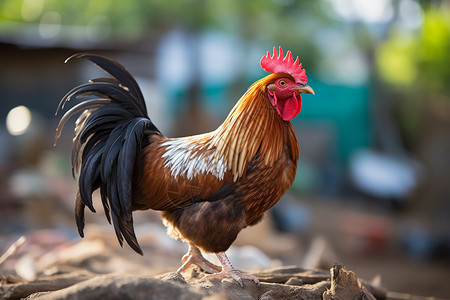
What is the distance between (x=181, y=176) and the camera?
3.02 metres

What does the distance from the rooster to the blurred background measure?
217 cm

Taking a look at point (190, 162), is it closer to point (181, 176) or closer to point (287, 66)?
point (181, 176)

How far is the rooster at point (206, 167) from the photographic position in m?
2.94

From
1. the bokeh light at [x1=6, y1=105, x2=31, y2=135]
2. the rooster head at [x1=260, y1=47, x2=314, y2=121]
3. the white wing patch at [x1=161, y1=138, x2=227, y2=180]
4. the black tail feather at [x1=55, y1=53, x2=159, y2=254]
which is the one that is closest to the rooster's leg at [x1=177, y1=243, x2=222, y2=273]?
the black tail feather at [x1=55, y1=53, x2=159, y2=254]

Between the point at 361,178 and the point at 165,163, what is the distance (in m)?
11.8

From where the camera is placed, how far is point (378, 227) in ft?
33.2

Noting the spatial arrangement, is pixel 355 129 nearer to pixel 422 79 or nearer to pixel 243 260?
pixel 422 79

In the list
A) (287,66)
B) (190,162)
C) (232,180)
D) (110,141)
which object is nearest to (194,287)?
(232,180)

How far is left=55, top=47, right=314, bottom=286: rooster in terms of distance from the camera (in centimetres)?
294

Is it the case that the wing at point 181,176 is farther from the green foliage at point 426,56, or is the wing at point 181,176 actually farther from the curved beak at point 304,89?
the green foliage at point 426,56

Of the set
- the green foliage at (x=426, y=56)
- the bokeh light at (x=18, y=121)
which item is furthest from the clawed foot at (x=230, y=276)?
the green foliage at (x=426, y=56)

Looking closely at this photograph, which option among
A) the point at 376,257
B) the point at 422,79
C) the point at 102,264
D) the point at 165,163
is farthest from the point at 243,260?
the point at 422,79

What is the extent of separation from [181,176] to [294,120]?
47.3 feet

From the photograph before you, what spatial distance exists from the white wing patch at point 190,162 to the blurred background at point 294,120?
2267 mm
